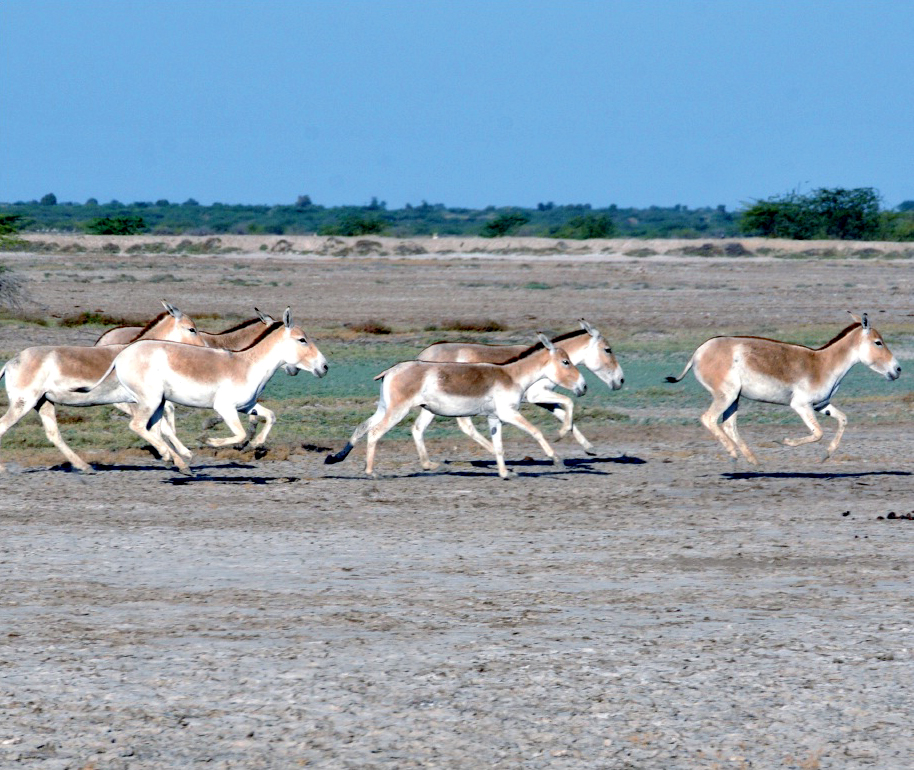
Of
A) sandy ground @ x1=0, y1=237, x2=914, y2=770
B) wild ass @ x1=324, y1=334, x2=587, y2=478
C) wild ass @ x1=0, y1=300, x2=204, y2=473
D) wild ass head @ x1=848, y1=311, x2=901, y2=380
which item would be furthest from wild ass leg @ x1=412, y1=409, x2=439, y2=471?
wild ass head @ x1=848, y1=311, x2=901, y2=380

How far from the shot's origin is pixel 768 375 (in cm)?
1616

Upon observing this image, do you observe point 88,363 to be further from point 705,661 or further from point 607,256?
point 607,256

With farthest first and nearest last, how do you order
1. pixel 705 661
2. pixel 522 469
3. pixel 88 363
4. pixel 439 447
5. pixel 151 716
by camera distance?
pixel 439 447 → pixel 522 469 → pixel 88 363 → pixel 705 661 → pixel 151 716

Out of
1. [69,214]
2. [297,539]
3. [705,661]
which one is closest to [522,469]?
[297,539]

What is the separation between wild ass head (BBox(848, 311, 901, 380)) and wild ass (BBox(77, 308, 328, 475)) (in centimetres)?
604

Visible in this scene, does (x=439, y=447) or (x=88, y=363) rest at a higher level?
(x=88, y=363)

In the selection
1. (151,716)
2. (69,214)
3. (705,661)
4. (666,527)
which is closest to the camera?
(151,716)

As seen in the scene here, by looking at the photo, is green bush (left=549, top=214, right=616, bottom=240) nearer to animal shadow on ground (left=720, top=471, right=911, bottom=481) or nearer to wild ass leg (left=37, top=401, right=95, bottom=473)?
animal shadow on ground (left=720, top=471, right=911, bottom=481)

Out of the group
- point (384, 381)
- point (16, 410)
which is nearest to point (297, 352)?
point (384, 381)

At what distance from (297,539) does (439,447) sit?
6931 millimetres

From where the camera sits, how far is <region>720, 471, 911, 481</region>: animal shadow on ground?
15609mm

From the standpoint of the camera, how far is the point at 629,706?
725cm

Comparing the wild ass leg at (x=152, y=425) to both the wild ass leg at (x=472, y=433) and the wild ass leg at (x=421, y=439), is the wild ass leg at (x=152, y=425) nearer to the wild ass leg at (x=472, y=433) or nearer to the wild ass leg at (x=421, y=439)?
the wild ass leg at (x=421, y=439)

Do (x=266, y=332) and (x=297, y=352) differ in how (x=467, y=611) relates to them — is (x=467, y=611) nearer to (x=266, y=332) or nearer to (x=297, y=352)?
(x=297, y=352)
